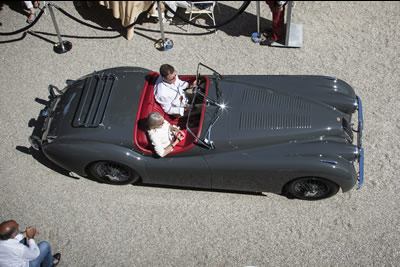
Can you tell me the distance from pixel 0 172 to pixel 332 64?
5969mm

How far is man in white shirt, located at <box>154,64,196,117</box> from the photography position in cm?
594

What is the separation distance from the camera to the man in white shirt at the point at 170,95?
5.94m

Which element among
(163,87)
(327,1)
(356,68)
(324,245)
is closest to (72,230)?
(163,87)

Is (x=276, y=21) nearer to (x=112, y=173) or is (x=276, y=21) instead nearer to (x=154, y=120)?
(x=154, y=120)

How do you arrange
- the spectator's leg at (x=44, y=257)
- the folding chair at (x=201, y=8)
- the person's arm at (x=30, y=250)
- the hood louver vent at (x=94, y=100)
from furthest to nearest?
the folding chair at (x=201, y=8), the hood louver vent at (x=94, y=100), the spectator's leg at (x=44, y=257), the person's arm at (x=30, y=250)

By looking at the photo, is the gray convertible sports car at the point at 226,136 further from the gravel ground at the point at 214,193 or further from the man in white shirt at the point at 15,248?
the man in white shirt at the point at 15,248

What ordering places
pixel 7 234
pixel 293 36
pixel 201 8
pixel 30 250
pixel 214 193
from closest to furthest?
pixel 7 234 < pixel 30 250 < pixel 214 193 < pixel 293 36 < pixel 201 8

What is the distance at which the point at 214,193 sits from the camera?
616 cm

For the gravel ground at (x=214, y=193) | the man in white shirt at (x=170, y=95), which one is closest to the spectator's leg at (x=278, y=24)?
the gravel ground at (x=214, y=193)

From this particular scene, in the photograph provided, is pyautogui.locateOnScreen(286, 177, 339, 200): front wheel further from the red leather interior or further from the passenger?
the passenger

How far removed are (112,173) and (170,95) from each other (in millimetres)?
1419

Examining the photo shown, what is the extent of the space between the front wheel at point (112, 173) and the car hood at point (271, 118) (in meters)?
1.40

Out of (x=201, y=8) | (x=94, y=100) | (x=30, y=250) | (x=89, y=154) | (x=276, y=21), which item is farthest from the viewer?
(x=201, y=8)

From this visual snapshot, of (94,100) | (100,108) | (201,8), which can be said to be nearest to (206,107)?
(100,108)
